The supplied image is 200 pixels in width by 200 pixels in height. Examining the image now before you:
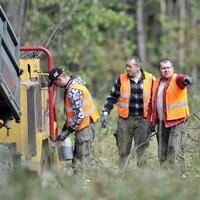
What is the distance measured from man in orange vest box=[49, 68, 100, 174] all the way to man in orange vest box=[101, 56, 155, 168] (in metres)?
0.84

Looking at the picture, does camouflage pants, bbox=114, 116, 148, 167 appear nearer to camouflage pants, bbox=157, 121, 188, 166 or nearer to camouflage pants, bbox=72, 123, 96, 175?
camouflage pants, bbox=157, 121, 188, 166

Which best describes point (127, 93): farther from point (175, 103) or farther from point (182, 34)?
point (182, 34)

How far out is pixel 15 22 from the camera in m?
26.3

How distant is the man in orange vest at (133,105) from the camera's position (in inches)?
524

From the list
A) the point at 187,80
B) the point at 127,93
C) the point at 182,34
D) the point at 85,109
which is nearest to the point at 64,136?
the point at 85,109

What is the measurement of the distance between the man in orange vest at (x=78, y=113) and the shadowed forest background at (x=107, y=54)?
26 centimetres

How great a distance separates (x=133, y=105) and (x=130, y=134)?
473mm

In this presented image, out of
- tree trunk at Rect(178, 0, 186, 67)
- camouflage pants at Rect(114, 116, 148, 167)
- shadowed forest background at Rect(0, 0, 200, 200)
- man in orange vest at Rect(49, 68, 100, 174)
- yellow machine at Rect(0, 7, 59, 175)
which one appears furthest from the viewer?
tree trunk at Rect(178, 0, 186, 67)

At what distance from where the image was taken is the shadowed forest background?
26.8 feet

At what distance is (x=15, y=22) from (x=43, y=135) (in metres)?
14.6

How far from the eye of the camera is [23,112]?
441 inches

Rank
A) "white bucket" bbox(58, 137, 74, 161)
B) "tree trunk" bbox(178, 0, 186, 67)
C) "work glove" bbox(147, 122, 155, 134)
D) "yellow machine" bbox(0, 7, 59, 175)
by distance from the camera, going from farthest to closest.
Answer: "tree trunk" bbox(178, 0, 186, 67) → "work glove" bbox(147, 122, 155, 134) → "white bucket" bbox(58, 137, 74, 161) → "yellow machine" bbox(0, 7, 59, 175)

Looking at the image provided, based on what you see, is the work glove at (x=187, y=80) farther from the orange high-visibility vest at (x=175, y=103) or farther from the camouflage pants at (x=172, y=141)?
the camouflage pants at (x=172, y=141)

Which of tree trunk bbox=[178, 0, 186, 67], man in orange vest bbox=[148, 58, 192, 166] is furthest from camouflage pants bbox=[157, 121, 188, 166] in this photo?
tree trunk bbox=[178, 0, 186, 67]
